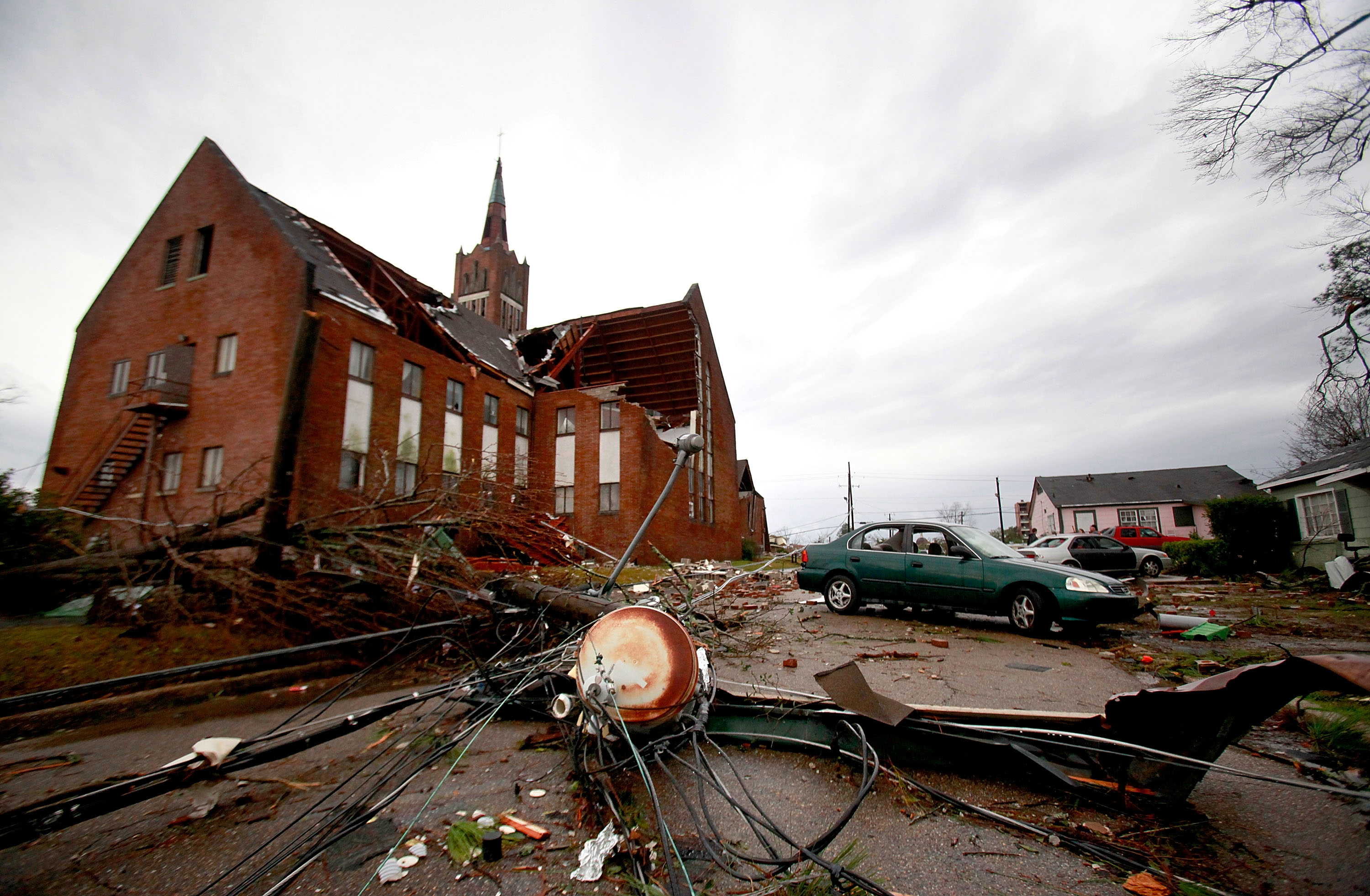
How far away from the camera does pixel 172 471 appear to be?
1736cm

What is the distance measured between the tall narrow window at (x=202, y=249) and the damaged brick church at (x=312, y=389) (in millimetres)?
52

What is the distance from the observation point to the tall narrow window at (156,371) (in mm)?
17391

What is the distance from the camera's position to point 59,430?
1948 centimetres

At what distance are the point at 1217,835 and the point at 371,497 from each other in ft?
31.4

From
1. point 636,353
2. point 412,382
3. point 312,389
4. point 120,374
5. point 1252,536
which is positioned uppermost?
point 636,353

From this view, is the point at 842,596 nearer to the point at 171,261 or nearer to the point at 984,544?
the point at 984,544

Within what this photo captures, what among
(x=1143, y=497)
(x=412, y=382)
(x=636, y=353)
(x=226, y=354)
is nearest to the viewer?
(x=226, y=354)

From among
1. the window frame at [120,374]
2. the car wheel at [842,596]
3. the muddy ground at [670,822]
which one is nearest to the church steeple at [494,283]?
the window frame at [120,374]

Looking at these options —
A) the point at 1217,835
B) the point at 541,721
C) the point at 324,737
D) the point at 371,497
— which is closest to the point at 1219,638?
the point at 1217,835

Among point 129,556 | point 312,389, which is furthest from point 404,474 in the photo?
point 129,556

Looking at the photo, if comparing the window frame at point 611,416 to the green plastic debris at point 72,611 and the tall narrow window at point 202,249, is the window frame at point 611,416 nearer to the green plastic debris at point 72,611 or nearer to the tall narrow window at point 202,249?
the tall narrow window at point 202,249

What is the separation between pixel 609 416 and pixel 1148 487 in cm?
3947

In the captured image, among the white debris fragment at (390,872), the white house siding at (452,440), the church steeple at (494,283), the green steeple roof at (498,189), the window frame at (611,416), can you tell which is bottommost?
the white debris fragment at (390,872)

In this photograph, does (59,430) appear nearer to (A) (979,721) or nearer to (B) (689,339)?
(B) (689,339)
